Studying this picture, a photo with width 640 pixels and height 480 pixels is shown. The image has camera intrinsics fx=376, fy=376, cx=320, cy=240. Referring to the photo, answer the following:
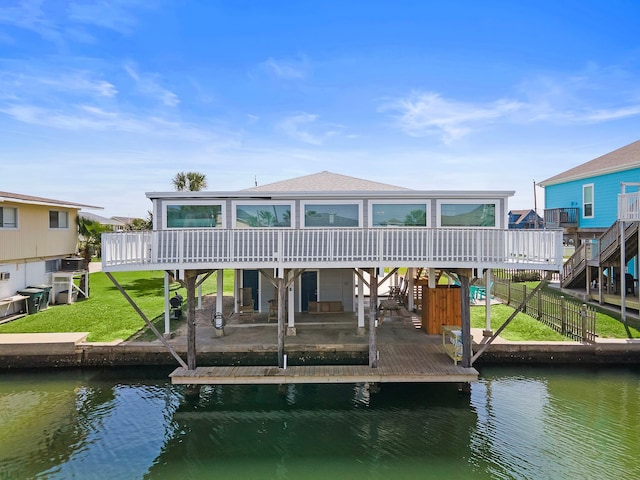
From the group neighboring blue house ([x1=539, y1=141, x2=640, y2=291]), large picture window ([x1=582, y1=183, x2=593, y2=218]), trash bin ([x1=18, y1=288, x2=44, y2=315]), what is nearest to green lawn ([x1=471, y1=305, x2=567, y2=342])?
neighboring blue house ([x1=539, y1=141, x2=640, y2=291])

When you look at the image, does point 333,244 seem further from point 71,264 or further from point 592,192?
point 592,192

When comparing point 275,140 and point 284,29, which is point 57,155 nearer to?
point 275,140

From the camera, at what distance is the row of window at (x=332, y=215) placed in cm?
1259

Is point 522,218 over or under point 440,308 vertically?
over

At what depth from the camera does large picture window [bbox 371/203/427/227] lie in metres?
12.7

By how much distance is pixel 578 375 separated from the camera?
11711 millimetres

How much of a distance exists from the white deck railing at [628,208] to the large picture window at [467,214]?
7300mm

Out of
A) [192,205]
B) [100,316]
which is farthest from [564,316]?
[100,316]

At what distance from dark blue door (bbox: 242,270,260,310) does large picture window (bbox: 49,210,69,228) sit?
11518 millimetres

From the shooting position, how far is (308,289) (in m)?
16.3

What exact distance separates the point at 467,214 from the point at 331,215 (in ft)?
15.0

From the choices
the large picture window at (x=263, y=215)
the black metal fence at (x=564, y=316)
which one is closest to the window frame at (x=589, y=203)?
the black metal fence at (x=564, y=316)

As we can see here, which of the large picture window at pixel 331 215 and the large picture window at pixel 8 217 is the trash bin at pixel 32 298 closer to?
the large picture window at pixel 8 217

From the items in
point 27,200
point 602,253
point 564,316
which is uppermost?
point 27,200
